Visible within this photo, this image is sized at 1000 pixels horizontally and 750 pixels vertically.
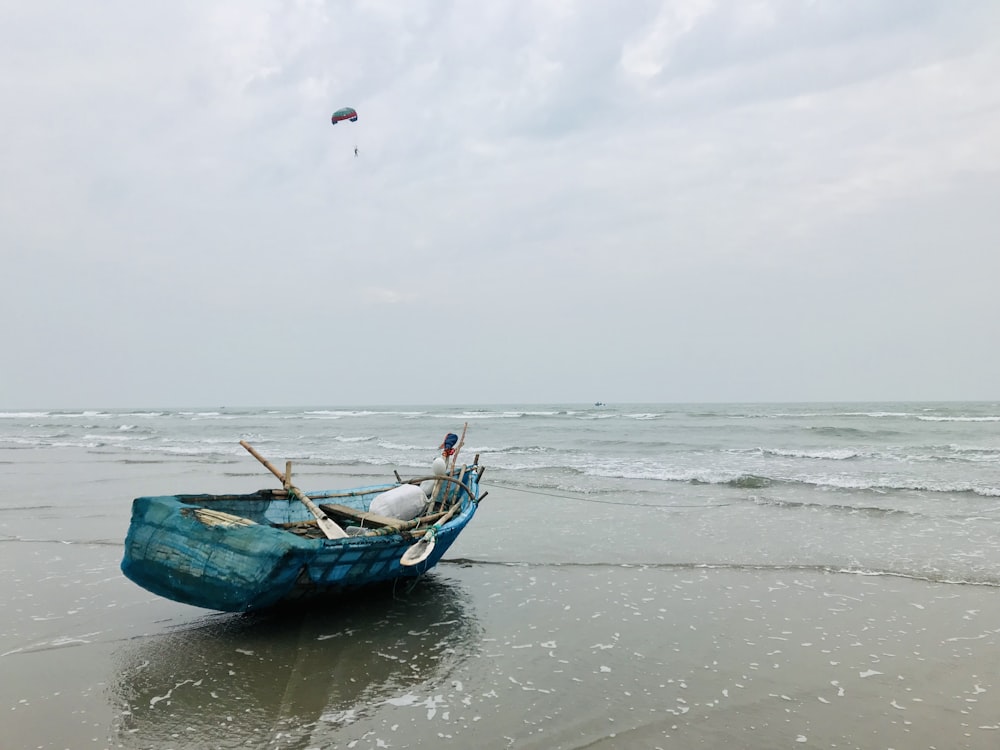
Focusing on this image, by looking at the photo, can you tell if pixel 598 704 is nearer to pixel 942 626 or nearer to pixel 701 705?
pixel 701 705

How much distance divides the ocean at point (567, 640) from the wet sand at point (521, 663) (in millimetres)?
24

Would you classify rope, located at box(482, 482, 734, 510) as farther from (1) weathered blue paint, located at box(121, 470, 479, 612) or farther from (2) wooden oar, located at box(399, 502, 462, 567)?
(1) weathered blue paint, located at box(121, 470, 479, 612)

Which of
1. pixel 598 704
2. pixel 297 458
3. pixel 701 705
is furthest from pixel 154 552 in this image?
pixel 297 458

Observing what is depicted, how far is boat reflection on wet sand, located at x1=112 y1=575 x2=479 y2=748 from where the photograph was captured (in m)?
4.10

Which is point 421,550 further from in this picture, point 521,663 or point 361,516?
point 521,663

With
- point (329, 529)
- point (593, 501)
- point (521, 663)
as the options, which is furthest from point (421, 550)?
point (593, 501)

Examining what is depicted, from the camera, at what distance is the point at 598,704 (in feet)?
14.6

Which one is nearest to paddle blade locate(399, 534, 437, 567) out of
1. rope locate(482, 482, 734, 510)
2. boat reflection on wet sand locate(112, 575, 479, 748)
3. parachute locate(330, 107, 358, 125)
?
boat reflection on wet sand locate(112, 575, 479, 748)

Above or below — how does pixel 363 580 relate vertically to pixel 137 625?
above

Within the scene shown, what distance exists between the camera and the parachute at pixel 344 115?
55.4 ft

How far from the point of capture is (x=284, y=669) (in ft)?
16.2

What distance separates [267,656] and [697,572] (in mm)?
5247

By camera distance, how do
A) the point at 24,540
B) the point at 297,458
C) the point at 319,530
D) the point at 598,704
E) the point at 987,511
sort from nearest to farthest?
the point at 598,704 → the point at 319,530 → the point at 24,540 → the point at 987,511 → the point at 297,458

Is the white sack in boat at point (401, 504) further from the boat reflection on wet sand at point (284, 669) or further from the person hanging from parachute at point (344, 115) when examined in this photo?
the person hanging from parachute at point (344, 115)
